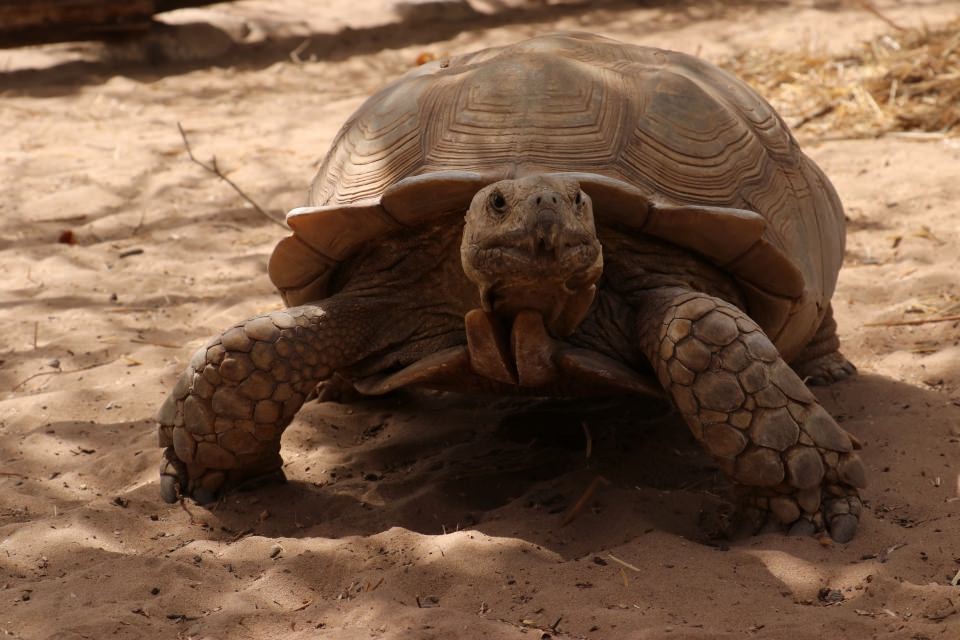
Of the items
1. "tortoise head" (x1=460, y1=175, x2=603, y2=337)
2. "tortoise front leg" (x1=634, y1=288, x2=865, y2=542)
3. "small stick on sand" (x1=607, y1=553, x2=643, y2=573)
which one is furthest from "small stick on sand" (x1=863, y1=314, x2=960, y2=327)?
"small stick on sand" (x1=607, y1=553, x2=643, y2=573)

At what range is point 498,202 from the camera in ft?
9.23

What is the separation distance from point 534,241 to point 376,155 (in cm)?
93

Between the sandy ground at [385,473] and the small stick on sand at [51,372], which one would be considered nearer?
the sandy ground at [385,473]

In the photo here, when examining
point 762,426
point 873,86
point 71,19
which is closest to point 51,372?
point 762,426

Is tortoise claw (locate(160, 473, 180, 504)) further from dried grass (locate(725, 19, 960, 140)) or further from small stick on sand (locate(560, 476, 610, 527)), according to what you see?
dried grass (locate(725, 19, 960, 140))

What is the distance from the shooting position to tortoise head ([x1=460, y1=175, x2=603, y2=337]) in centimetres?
273

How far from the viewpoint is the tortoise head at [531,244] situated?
2734 millimetres

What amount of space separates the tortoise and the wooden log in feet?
19.0

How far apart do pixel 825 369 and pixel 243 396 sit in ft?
6.49

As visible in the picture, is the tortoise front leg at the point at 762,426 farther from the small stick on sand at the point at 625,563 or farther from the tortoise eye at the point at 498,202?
the tortoise eye at the point at 498,202

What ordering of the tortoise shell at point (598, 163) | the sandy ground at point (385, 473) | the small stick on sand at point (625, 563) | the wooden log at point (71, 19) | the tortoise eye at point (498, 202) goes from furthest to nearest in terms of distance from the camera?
the wooden log at point (71, 19), the tortoise shell at point (598, 163), the tortoise eye at point (498, 202), the small stick on sand at point (625, 563), the sandy ground at point (385, 473)

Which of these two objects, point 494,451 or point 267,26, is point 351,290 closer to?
point 494,451

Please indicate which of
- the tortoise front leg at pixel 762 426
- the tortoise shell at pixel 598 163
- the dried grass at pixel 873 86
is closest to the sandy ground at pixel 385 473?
the tortoise front leg at pixel 762 426

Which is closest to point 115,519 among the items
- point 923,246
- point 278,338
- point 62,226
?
point 278,338
